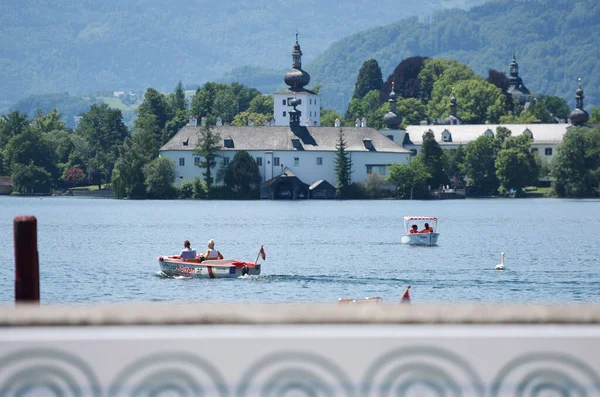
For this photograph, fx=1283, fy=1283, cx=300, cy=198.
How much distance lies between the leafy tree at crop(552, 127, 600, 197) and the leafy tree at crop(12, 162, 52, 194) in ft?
221

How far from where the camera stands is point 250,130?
160 m

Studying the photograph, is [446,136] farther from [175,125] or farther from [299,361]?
[299,361]

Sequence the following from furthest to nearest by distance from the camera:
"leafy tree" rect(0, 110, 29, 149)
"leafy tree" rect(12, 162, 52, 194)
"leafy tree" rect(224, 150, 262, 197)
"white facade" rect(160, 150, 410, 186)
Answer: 1. "leafy tree" rect(0, 110, 29, 149)
2. "leafy tree" rect(12, 162, 52, 194)
3. "white facade" rect(160, 150, 410, 186)
4. "leafy tree" rect(224, 150, 262, 197)

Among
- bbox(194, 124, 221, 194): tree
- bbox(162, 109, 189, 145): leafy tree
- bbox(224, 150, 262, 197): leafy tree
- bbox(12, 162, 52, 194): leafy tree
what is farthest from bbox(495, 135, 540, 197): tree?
bbox(12, 162, 52, 194): leafy tree

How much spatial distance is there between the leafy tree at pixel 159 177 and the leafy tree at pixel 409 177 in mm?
25917

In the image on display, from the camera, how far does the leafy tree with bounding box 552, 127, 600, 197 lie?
5561 inches

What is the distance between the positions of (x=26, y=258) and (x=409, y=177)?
137820 mm

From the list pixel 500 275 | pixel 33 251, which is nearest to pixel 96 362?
pixel 33 251

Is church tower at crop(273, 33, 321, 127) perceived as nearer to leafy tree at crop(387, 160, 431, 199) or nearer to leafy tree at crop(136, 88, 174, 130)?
leafy tree at crop(136, 88, 174, 130)

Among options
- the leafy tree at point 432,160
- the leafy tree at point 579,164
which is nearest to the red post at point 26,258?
the leafy tree at point 579,164

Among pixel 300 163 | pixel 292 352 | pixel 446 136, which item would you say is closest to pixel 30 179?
pixel 300 163

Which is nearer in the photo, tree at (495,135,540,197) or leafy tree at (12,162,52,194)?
tree at (495,135,540,197)

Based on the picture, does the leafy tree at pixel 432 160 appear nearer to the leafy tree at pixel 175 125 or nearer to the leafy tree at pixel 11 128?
the leafy tree at pixel 175 125

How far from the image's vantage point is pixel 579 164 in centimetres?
14238
